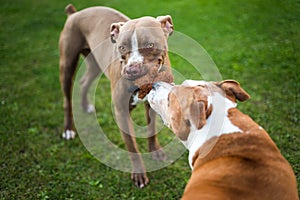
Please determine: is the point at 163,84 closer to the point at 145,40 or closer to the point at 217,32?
the point at 145,40

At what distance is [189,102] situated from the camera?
2.87m

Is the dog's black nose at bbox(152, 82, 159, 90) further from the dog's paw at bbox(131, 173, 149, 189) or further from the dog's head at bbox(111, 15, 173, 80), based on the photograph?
the dog's paw at bbox(131, 173, 149, 189)

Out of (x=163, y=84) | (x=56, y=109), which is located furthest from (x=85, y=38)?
(x=163, y=84)

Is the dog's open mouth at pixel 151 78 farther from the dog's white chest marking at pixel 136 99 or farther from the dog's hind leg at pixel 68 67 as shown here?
the dog's hind leg at pixel 68 67

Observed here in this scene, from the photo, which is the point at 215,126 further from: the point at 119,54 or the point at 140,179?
the point at 140,179

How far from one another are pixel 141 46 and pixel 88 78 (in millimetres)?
2174

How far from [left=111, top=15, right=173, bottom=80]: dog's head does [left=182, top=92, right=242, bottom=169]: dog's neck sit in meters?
0.88

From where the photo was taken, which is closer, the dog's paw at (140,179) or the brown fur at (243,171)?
the brown fur at (243,171)

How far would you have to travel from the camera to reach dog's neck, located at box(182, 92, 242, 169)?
2781 millimetres

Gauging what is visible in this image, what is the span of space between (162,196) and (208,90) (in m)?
1.72

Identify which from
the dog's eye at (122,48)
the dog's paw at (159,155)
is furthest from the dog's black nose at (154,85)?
the dog's paw at (159,155)

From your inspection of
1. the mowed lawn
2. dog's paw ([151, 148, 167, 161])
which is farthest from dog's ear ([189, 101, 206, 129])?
dog's paw ([151, 148, 167, 161])

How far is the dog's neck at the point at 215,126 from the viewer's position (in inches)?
109

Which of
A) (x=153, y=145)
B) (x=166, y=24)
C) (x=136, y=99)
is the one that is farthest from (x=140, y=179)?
(x=166, y=24)
